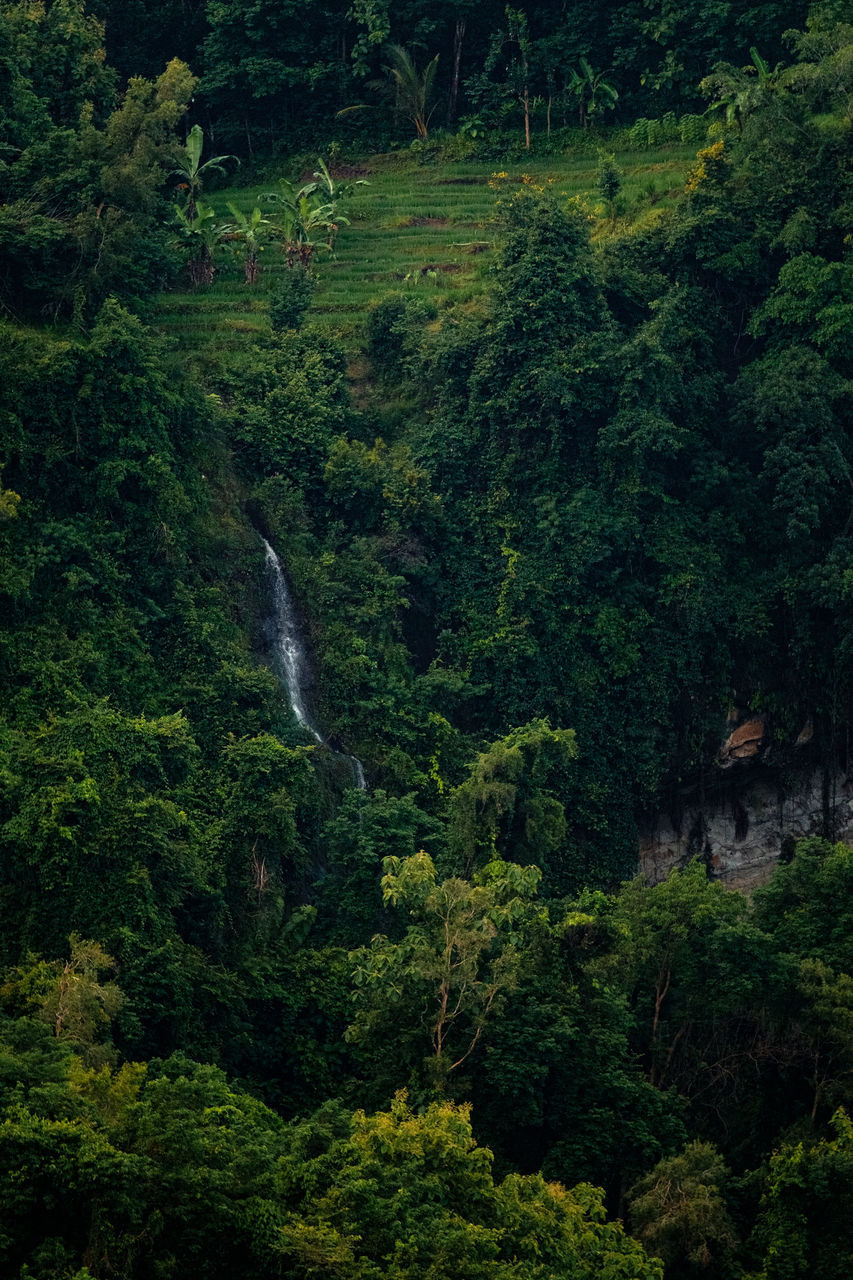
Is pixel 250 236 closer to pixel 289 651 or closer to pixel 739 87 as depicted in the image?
pixel 289 651

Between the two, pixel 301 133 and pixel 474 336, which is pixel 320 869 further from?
pixel 301 133

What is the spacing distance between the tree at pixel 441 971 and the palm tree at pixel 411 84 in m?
21.5

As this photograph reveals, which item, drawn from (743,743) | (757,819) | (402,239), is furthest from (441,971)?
(402,239)

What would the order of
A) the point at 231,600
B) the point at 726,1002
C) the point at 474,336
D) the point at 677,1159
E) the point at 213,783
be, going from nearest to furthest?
1. the point at 677,1159
2. the point at 726,1002
3. the point at 213,783
4. the point at 231,600
5. the point at 474,336

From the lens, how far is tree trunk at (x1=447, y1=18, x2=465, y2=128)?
4375 cm

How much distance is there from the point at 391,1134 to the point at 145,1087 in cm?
282

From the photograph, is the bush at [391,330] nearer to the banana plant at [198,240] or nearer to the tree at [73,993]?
the banana plant at [198,240]

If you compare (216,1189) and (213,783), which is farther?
(213,783)

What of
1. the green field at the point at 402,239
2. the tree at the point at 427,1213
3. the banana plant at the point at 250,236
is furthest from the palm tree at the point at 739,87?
the tree at the point at 427,1213

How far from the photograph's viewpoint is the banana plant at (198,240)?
125 ft

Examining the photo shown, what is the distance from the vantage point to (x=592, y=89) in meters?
43.1

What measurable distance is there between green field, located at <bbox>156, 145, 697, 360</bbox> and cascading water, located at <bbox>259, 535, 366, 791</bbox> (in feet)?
17.4

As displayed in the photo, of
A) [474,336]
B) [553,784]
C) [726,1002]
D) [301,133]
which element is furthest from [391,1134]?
[301,133]

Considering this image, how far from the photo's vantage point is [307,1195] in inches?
893
